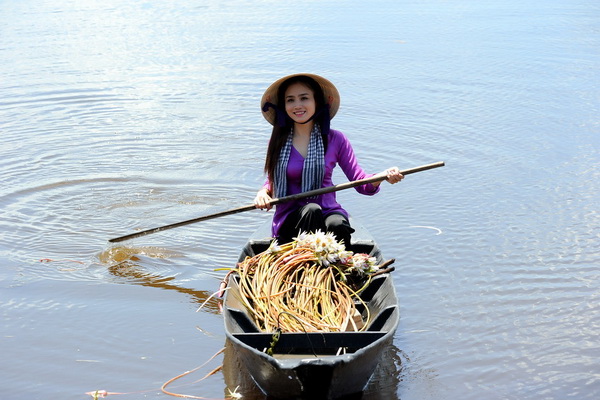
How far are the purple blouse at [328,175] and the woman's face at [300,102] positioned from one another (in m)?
0.20

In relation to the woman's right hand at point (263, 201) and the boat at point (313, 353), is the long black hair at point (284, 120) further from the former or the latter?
the boat at point (313, 353)

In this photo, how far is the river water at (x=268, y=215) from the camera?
4441 millimetres

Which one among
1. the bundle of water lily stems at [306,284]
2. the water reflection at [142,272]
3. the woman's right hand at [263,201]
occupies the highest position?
the woman's right hand at [263,201]

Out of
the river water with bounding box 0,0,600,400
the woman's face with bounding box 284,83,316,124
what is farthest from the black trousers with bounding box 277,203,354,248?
the river water with bounding box 0,0,600,400

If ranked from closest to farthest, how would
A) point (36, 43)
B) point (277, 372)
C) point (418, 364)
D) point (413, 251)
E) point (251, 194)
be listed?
point (277, 372), point (418, 364), point (413, 251), point (251, 194), point (36, 43)

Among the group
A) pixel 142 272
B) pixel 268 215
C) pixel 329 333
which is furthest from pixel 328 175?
pixel 268 215

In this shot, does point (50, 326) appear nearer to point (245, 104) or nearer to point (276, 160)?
point (276, 160)

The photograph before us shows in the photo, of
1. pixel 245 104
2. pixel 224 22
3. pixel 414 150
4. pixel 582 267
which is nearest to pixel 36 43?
pixel 224 22

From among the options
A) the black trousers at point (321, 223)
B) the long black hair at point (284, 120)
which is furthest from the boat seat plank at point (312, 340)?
the long black hair at point (284, 120)

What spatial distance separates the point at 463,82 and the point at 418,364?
22.4 feet

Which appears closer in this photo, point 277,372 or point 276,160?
point 277,372

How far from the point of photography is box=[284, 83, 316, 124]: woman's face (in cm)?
486

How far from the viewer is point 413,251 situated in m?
5.93

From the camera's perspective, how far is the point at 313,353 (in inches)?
150
